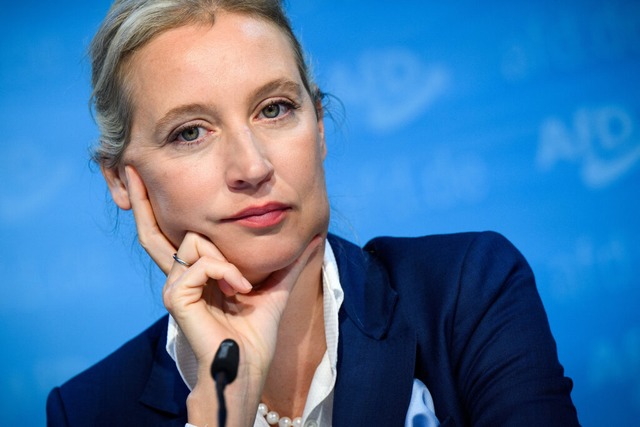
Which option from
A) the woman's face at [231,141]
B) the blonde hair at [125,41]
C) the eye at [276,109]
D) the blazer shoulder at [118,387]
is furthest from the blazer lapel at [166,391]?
the eye at [276,109]

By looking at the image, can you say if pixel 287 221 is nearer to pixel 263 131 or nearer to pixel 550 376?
pixel 263 131

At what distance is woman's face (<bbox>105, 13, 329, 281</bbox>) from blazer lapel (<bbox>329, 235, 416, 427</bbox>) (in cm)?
29

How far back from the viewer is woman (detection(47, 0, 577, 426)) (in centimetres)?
204

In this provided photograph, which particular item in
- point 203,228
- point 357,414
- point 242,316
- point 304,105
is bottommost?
point 357,414

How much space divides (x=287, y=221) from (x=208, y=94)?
1.20 ft

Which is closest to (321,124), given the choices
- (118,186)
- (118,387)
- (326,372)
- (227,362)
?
(118,186)

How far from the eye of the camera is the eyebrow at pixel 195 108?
2041 mm

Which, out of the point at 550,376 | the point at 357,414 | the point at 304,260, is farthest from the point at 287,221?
the point at 550,376

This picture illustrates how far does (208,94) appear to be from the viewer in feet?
6.65

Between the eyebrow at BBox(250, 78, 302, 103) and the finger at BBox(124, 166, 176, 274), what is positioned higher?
the eyebrow at BBox(250, 78, 302, 103)

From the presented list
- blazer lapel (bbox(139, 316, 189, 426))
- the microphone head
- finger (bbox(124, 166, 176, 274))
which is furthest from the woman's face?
the microphone head

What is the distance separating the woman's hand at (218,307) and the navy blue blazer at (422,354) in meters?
0.24

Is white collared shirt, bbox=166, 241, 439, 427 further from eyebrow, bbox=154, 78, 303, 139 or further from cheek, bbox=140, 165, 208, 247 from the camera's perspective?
eyebrow, bbox=154, 78, 303, 139

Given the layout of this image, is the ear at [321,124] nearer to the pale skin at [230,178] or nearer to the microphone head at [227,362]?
the pale skin at [230,178]
